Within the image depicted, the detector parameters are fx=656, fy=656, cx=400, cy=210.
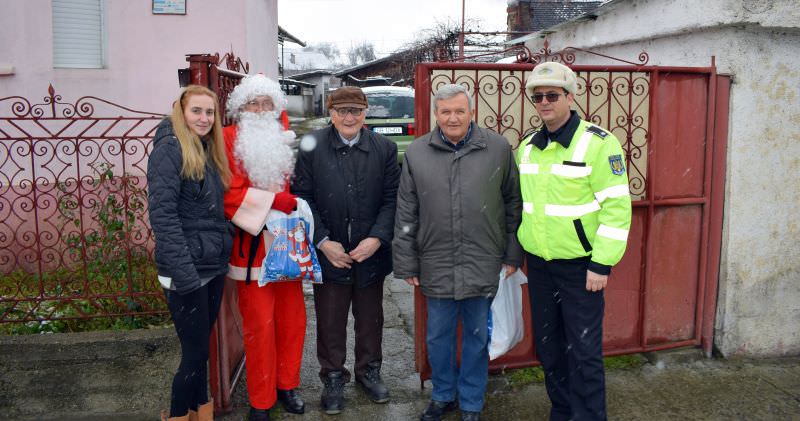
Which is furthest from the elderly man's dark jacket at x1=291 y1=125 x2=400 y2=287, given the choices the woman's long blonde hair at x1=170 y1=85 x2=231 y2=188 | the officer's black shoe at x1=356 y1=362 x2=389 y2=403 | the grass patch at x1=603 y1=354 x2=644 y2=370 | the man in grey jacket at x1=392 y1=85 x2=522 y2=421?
the grass patch at x1=603 y1=354 x2=644 y2=370

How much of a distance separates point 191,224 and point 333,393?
1468 millimetres

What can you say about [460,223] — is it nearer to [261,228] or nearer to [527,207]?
[527,207]

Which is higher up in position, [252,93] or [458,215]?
[252,93]

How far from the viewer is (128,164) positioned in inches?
280

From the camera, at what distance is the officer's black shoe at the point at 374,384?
4.15 metres

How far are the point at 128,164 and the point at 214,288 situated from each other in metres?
4.17

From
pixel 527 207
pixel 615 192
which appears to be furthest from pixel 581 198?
pixel 527 207

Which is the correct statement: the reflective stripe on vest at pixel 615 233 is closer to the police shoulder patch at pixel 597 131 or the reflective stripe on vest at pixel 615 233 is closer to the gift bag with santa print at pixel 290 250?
the police shoulder patch at pixel 597 131

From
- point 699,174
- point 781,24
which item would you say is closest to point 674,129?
point 699,174

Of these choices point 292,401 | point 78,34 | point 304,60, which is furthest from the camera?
point 304,60

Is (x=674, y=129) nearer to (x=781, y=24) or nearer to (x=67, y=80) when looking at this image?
(x=781, y=24)

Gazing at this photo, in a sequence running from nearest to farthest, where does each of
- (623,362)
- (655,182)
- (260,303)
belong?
(260,303) → (655,182) → (623,362)

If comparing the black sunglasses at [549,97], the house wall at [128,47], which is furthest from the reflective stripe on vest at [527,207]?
the house wall at [128,47]

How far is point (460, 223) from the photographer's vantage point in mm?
3607
